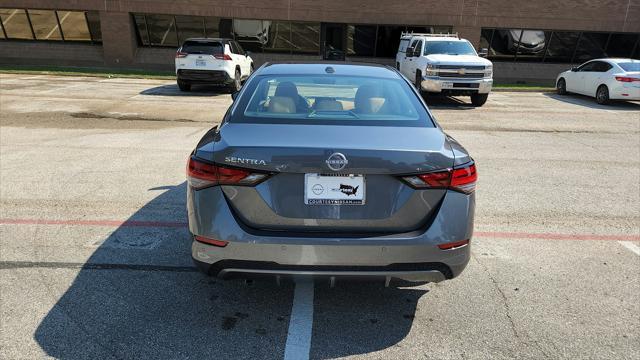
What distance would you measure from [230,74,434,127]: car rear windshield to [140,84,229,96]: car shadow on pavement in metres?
12.7

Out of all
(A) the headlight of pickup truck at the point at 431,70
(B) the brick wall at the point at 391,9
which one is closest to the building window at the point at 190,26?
(B) the brick wall at the point at 391,9

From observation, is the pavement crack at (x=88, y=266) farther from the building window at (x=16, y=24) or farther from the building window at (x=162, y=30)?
the building window at (x=16, y=24)

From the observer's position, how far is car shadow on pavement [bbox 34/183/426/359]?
289 centimetres

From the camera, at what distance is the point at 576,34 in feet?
81.1

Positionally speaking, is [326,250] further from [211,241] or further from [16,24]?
[16,24]

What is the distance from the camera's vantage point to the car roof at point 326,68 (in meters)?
4.04

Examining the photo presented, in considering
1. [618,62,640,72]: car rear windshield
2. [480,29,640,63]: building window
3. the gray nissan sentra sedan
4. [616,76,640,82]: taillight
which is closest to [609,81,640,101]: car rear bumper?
[616,76,640,82]: taillight

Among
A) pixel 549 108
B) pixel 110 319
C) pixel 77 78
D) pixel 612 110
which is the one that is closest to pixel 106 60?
pixel 77 78

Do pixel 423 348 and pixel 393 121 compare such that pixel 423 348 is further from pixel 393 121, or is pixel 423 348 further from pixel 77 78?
pixel 77 78

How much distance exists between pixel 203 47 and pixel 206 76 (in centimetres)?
98

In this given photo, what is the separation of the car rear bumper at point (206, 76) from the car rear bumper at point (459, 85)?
21.3 feet

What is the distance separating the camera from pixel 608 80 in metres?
15.6

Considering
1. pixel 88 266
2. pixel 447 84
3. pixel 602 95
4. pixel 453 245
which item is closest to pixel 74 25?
pixel 447 84

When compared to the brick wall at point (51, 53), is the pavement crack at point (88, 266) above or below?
above
